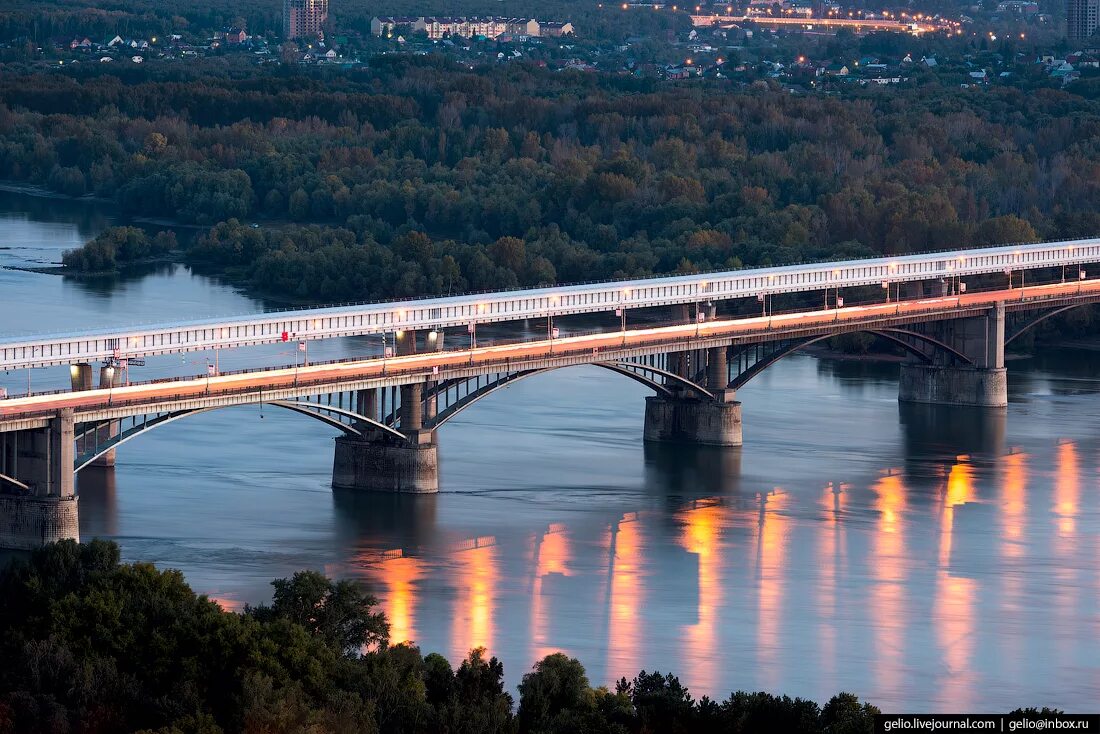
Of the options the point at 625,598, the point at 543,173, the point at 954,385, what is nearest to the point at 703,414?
the point at 954,385

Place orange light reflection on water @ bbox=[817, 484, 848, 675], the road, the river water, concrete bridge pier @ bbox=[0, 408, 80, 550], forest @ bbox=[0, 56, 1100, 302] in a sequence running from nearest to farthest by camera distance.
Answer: the river water → orange light reflection on water @ bbox=[817, 484, 848, 675] → concrete bridge pier @ bbox=[0, 408, 80, 550] → the road → forest @ bbox=[0, 56, 1100, 302]

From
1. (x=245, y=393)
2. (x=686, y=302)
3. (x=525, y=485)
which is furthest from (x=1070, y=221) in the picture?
(x=245, y=393)

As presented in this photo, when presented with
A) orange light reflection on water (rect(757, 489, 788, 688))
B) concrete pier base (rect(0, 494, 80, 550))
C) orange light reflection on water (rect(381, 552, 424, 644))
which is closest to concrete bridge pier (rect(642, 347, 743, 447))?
orange light reflection on water (rect(757, 489, 788, 688))

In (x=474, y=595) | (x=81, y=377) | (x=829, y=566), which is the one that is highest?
(x=81, y=377)

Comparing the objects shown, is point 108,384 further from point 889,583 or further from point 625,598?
point 889,583

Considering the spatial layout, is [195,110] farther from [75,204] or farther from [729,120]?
[729,120]

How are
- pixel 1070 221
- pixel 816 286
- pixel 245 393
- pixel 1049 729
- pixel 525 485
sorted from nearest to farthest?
1. pixel 1049 729
2. pixel 245 393
3. pixel 525 485
4. pixel 816 286
5. pixel 1070 221

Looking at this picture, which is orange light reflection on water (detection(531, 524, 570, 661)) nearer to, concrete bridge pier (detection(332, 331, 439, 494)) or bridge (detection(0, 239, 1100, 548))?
concrete bridge pier (detection(332, 331, 439, 494))
